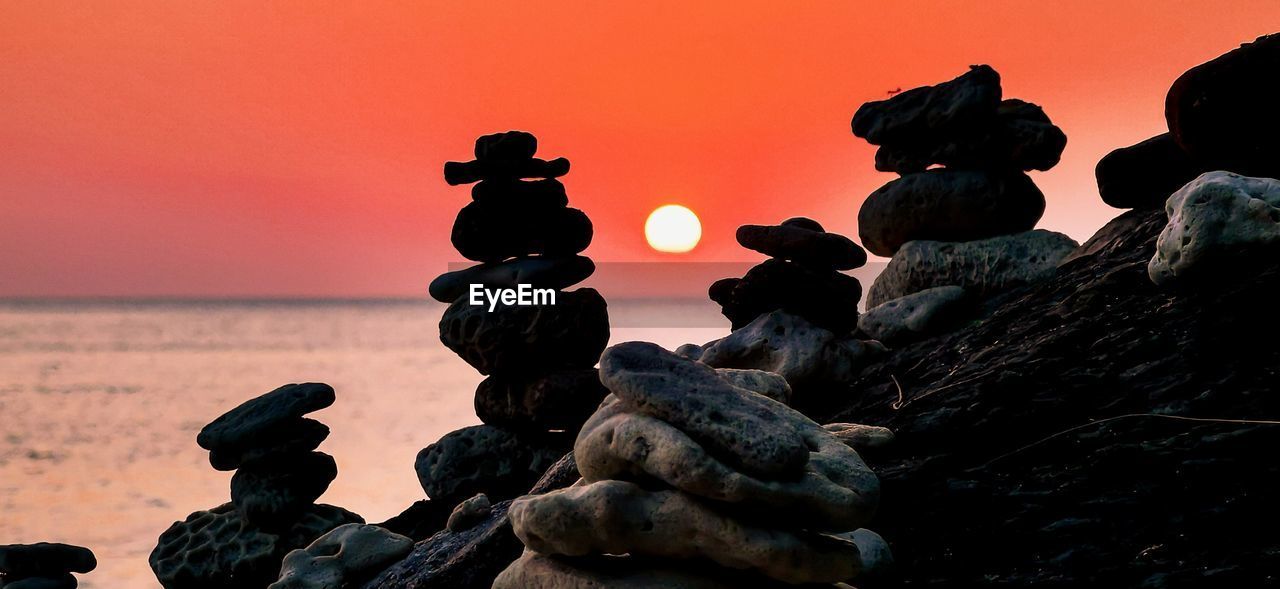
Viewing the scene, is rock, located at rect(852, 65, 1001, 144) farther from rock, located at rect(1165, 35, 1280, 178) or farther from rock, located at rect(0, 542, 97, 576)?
rock, located at rect(0, 542, 97, 576)

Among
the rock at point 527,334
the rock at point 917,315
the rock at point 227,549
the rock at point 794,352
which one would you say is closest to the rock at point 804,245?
the rock at point 794,352

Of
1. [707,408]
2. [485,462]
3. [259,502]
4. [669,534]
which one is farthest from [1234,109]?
[259,502]

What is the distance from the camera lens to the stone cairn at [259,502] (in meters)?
9.43

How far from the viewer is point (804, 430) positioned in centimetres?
514

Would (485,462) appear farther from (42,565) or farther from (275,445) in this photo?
(42,565)

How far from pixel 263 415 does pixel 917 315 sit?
21.0 ft

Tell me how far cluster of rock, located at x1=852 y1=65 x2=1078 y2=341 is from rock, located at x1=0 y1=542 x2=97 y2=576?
8265 millimetres

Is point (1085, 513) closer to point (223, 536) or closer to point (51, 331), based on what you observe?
point (223, 536)

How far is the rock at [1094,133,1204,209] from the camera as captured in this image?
29.0 feet

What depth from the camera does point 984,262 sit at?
396 inches

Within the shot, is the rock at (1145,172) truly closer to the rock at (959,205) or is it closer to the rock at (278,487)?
the rock at (959,205)

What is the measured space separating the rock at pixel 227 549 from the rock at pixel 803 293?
4.61 meters

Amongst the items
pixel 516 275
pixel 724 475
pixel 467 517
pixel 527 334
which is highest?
pixel 516 275

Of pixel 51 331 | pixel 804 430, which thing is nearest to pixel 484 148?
pixel 804 430
